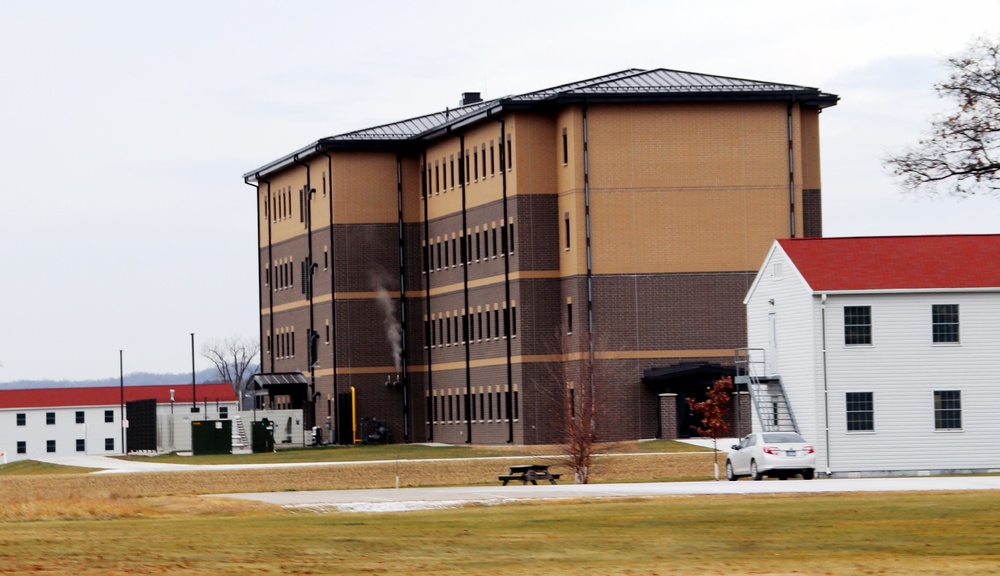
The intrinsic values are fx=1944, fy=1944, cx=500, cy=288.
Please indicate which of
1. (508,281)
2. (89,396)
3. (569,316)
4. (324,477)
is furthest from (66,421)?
(324,477)

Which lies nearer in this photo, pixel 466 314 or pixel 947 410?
pixel 947 410

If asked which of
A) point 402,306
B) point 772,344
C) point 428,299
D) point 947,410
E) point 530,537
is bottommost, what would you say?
point 530,537

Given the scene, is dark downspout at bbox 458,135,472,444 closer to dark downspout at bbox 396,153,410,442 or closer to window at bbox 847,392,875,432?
dark downspout at bbox 396,153,410,442

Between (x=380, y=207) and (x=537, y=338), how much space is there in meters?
16.7

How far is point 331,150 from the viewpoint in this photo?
98750 millimetres

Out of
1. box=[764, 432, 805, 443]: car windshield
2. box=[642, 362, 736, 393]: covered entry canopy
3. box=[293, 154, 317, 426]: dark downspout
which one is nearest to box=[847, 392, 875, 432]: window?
box=[764, 432, 805, 443]: car windshield

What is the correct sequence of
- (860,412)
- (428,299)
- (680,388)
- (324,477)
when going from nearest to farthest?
(860,412), (324,477), (680,388), (428,299)

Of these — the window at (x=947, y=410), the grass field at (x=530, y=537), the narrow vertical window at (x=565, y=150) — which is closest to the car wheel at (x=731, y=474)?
the window at (x=947, y=410)

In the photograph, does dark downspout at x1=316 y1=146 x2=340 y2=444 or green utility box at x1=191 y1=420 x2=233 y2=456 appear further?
dark downspout at x1=316 y1=146 x2=340 y2=444

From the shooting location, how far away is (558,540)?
29031mm

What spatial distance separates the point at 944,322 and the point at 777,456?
858 cm

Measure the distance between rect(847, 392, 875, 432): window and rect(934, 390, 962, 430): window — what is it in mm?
1961

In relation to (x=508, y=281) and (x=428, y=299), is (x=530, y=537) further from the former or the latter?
(x=428, y=299)

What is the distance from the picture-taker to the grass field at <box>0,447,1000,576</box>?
24.3m
